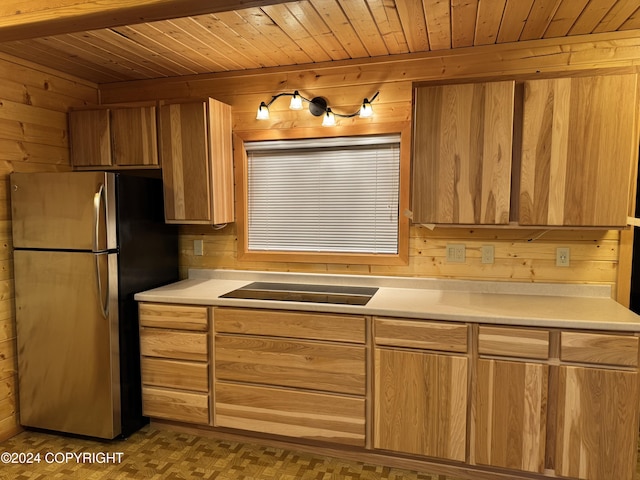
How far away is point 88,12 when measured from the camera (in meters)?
1.78

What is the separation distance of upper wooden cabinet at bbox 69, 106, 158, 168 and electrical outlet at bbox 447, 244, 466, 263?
77.3 inches

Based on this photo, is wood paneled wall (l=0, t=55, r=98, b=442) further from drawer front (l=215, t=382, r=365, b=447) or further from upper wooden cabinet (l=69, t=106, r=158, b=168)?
drawer front (l=215, t=382, r=365, b=447)

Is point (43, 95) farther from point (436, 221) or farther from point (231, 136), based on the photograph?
point (436, 221)

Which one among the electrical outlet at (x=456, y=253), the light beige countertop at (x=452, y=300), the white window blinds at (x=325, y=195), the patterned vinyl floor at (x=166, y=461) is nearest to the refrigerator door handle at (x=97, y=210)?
the light beige countertop at (x=452, y=300)

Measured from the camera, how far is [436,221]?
249 cm

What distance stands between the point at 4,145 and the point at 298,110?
5.85ft

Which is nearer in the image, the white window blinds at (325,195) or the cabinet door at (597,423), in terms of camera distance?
the cabinet door at (597,423)

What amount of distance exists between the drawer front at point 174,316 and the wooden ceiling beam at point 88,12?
1.51 metres

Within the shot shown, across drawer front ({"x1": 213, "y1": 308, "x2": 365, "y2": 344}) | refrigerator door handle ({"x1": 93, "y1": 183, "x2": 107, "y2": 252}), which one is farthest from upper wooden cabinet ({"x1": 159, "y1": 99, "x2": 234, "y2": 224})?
drawer front ({"x1": 213, "y1": 308, "x2": 365, "y2": 344})

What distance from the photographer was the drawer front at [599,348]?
81.8 inches

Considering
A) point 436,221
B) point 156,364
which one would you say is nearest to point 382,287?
point 436,221

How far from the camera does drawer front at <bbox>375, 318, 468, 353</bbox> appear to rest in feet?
7.52

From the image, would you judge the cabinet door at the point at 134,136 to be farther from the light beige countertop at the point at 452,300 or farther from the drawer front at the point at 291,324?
the drawer front at the point at 291,324

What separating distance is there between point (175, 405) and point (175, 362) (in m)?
0.27
